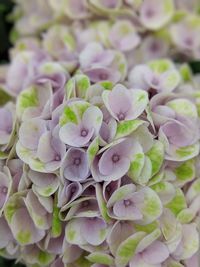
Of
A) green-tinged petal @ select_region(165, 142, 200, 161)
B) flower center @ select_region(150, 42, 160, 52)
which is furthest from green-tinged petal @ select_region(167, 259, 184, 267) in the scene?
flower center @ select_region(150, 42, 160, 52)

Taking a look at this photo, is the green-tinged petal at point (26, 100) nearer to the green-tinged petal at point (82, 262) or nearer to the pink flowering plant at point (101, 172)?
the pink flowering plant at point (101, 172)

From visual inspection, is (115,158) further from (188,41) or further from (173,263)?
(188,41)

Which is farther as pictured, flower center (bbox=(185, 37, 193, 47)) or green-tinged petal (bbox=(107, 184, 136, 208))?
flower center (bbox=(185, 37, 193, 47))

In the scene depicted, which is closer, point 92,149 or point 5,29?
point 92,149

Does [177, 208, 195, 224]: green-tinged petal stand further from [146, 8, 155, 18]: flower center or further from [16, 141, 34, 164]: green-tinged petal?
[146, 8, 155, 18]: flower center

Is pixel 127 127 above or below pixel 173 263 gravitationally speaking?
above

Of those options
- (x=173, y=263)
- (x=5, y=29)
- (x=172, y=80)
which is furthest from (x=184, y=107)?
(x=5, y=29)

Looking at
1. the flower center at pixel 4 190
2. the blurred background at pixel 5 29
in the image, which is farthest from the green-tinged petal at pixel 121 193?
the blurred background at pixel 5 29

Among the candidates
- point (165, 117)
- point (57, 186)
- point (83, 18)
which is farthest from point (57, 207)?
point (83, 18)

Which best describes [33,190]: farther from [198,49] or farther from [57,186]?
[198,49]
